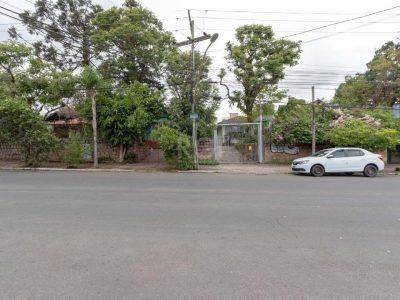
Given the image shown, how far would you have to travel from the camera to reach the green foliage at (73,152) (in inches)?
715

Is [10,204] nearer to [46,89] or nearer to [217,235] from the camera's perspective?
[217,235]

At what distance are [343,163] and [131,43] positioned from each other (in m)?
17.3

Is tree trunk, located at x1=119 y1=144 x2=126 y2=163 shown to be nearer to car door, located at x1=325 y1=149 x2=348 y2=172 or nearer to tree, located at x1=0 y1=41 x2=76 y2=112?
tree, located at x1=0 y1=41 x2=76 y2=112

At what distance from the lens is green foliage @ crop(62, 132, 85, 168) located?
18156 millimetres

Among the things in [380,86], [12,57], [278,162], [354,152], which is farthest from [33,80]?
[380,86]

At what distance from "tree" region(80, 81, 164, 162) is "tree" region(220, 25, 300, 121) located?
733 centimetres

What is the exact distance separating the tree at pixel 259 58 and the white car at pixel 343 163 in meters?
8.84

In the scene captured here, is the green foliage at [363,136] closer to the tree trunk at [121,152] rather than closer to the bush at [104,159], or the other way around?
the tree trunk at [121,152]

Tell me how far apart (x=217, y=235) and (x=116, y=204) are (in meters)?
3.57

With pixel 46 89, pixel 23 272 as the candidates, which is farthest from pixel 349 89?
pixel 23 272

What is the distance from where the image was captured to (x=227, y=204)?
7.71 metres

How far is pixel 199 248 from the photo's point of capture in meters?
4.48

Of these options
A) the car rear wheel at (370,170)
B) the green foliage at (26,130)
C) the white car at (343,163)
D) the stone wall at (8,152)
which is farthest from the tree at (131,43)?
the car rear wheel at (370,170)

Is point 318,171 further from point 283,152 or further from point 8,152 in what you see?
point 8,152
